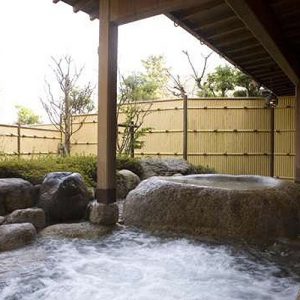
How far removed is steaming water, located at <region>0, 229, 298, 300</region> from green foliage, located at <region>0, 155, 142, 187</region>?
1.48 meters

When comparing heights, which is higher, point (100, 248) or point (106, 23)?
point (106, 23)

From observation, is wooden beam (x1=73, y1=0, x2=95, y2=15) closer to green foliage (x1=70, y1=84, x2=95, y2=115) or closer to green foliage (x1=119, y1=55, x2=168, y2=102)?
green foliage (x1=70, y1=84, x2=95, y2=115)

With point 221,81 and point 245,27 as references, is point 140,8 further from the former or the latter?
point 221,81

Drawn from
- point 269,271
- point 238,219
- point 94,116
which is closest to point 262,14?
point 238,219

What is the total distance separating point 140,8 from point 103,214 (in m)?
2.39

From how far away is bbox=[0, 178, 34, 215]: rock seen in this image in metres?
4.36

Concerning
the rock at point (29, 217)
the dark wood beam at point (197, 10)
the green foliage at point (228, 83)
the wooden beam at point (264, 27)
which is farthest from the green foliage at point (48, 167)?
the green foliage at point (228, 83)

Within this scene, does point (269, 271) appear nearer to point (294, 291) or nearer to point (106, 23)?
point (294, 291)

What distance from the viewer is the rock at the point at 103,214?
172 inches

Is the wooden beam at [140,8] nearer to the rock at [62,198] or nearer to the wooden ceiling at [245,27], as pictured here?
the wooden ceiling at [245,27]

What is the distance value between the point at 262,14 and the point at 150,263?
8.64 feet

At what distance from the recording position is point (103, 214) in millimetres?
4363

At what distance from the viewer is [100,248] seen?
147 inches

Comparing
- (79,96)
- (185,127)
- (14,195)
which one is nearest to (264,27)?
(14,195)
